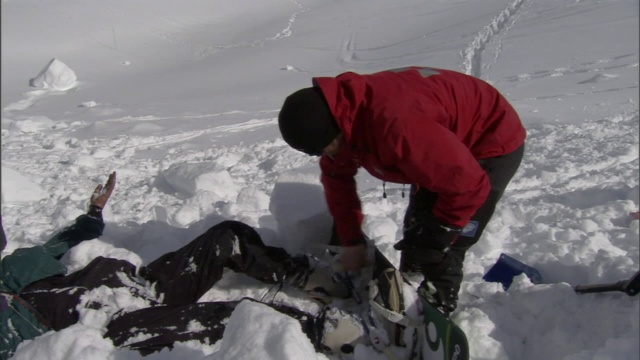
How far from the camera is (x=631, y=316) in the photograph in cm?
222

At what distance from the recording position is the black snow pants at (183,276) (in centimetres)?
252

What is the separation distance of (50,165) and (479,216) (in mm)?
4041

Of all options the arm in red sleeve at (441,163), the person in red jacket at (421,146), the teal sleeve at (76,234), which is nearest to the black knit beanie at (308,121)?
the person in red jacket at (421,146)

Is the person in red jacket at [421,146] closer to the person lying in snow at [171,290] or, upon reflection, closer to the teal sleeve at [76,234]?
the person lying in snow at [171,290]

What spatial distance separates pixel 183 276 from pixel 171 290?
0.09 m

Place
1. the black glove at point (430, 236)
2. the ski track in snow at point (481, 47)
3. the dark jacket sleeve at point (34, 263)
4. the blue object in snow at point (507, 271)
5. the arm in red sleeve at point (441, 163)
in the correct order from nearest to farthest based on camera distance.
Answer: the arm in red sleeve at point (441, 163), the black glove at point (430, 236), the dark jacket sleeve at point (34, 263), the blue object in snow at point (507, 271), the ski track in snow at point (481, 47)

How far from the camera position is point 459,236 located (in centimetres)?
244

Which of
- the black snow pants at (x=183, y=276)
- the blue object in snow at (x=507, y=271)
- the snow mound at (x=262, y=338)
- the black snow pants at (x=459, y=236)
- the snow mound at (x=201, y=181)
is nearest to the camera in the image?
the snow mound at (x=262, y=338)

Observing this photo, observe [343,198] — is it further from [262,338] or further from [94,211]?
[94,211]

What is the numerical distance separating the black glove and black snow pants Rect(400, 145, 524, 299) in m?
0.01

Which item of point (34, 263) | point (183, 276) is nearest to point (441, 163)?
point (183, 276)

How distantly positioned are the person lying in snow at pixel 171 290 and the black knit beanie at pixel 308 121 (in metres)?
0.84

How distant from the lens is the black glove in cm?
226

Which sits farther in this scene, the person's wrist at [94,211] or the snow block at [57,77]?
the snow block at [57,77]
